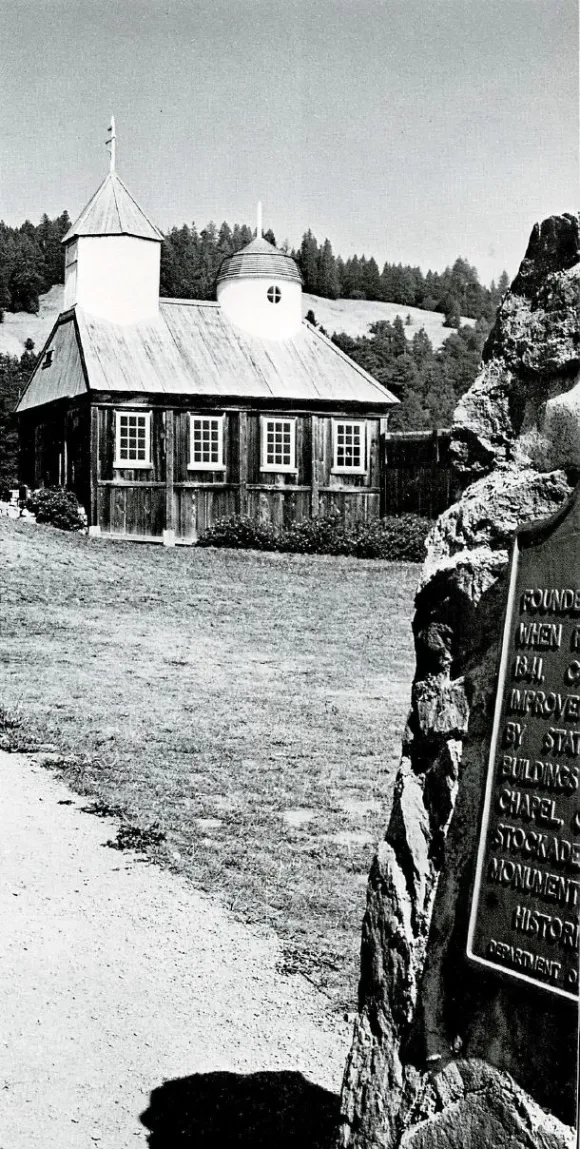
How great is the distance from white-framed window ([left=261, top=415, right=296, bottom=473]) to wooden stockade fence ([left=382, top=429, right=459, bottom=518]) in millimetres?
2638

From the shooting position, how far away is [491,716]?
3889mm

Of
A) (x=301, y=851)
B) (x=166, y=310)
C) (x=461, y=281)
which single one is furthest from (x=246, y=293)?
(x=461, y=281)

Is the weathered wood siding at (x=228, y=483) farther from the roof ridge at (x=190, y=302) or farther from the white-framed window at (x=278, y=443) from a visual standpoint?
the roof ridge at (x=190, y=302)

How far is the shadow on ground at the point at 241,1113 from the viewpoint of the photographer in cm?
475

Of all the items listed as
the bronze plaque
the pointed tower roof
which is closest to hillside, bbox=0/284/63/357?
the pointed tower roof

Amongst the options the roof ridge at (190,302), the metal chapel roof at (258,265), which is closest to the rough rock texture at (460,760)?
the roof ridge at (190,302)

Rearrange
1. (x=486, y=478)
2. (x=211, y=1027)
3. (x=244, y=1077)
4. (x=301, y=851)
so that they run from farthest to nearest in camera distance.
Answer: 1. (x=301, y=851)
2. (x=211, y=1027)
3. (x=244, y=1077)
4. (x=486, y=478)

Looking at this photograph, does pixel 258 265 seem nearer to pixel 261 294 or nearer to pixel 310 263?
pixel 261 294

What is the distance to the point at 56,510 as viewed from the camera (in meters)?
28.5

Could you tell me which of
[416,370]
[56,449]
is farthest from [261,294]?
[416,370]

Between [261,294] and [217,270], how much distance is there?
13.2 ft

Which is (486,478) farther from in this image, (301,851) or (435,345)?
(435,345)

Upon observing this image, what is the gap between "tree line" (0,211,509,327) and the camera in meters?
40.9

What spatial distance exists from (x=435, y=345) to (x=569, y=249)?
247 feet
